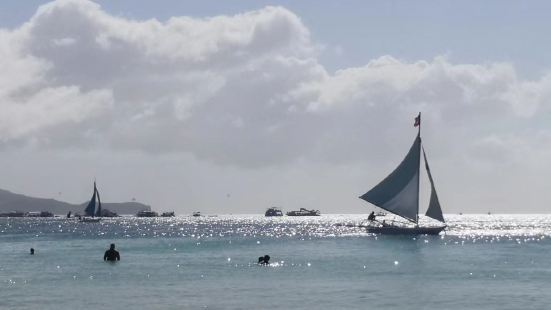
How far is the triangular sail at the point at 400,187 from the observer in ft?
437

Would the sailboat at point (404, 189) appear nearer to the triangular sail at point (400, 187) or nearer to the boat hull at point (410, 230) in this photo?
the triangular sail at point (400, 187)

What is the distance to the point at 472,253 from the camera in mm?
106188

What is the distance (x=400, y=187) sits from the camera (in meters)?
133

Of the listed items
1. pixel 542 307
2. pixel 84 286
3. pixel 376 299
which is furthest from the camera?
pixel 84 286

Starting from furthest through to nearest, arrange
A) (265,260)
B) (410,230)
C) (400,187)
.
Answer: (410,230)
(400,187)
(265,260)

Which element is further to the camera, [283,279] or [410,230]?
[410,230]

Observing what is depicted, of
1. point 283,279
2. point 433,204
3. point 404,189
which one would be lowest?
point 283,279

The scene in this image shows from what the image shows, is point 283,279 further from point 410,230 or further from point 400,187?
point 410,230

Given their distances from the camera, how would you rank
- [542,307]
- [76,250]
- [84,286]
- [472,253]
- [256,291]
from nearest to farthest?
1. [542,307]
2. [256,291]
3. [84,286]
4. [472,253]
5. [76,250]

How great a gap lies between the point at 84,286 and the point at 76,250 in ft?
170

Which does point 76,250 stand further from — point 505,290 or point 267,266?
point 505,290

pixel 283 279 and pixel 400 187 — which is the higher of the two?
pixel 400 187

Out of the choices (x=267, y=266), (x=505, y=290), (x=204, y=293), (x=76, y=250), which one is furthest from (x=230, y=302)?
(x=76, y=250)

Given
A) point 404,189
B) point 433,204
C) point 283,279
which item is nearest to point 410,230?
point 433,204
